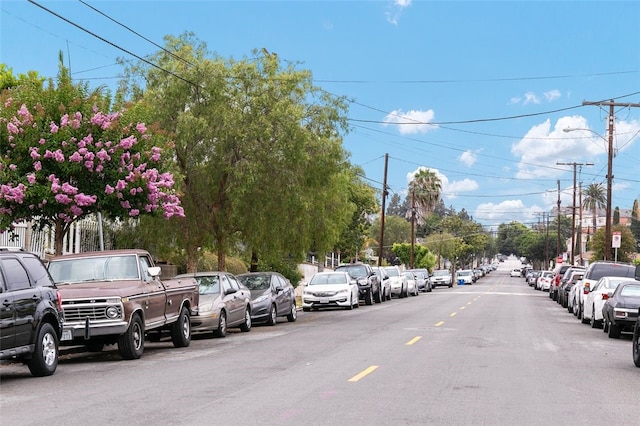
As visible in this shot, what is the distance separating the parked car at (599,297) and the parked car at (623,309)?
1.99m

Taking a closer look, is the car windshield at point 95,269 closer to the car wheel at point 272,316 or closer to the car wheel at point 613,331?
the car wheel at point 272,316

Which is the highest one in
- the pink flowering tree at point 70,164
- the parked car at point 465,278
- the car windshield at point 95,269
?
the pink flowering tree at point 70,164

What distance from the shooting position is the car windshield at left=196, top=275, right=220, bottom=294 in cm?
2053

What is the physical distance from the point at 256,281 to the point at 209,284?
14.5 feet

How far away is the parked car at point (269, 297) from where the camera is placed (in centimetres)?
2397

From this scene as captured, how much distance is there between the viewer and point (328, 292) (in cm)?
3191

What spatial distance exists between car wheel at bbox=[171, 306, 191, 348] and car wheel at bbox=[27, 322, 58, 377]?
4501 millimetres

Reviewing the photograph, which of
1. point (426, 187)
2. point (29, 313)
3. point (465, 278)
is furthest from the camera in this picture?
point (426, 187)

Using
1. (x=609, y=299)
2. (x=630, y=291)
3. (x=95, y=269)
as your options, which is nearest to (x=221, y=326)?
(x=95, y=269)

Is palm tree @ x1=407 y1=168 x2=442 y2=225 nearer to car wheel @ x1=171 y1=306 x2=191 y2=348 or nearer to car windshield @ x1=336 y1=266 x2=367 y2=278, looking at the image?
car windshield @ x1=336 y1=266 x2=367 y2=278

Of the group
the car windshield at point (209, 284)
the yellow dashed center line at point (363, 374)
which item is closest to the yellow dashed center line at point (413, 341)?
the yellow dashed center line at point (363, 374)

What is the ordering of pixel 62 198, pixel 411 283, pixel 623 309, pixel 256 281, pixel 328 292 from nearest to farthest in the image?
pixel 62 198, pixel 623 309, pixel 256 281, pixel 328 292, pixel 411 283

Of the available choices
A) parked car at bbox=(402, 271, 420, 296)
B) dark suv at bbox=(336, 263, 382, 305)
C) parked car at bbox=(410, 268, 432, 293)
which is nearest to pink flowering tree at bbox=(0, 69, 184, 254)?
dark suv at bbox=(336, 263, 382, 305)

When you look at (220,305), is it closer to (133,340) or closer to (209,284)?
(209,284)
